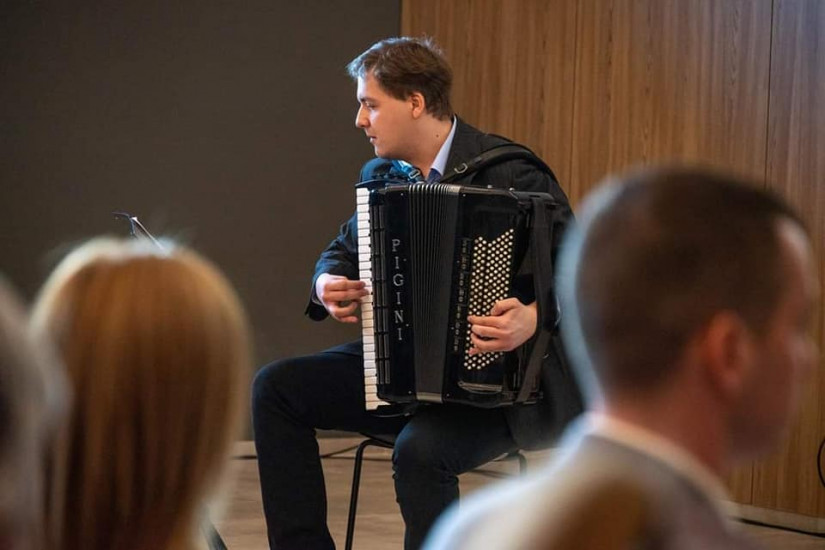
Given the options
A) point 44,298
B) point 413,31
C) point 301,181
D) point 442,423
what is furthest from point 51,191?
point 44,298

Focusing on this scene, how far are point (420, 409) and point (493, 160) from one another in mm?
608

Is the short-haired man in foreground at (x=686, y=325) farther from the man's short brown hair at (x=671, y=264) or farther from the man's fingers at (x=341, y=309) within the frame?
the man's fingers at (x=341, y=309)

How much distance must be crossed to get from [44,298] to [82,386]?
0.28 ft

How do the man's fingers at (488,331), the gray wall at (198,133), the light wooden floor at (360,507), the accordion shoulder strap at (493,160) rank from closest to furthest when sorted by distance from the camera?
1. the man's fingers at (488,331)
2. the accordion shoulder strap at (493,160)
3. the light wooden floor at (360,507)
4. the gray wall at (198,133)

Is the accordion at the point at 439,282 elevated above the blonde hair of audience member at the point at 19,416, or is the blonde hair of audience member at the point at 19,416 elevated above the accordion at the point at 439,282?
the blonde hair of audience member at the point at 19,416

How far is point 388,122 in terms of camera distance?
324cm

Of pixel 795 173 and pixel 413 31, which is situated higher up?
pixel 413 31

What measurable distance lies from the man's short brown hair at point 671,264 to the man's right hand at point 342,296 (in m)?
1.89

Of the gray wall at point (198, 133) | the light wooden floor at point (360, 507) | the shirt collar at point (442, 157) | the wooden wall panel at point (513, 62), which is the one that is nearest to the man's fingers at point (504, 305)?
the shirt collar at point (442, 157)

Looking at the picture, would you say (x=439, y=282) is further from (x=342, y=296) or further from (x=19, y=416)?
(x=19, y=416)

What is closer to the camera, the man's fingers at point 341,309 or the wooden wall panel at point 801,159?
the man's fingers at point 341,309

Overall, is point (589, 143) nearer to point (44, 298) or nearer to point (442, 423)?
point (442, 423)

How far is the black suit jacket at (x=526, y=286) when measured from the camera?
2934mm

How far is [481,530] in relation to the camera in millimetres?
1036
